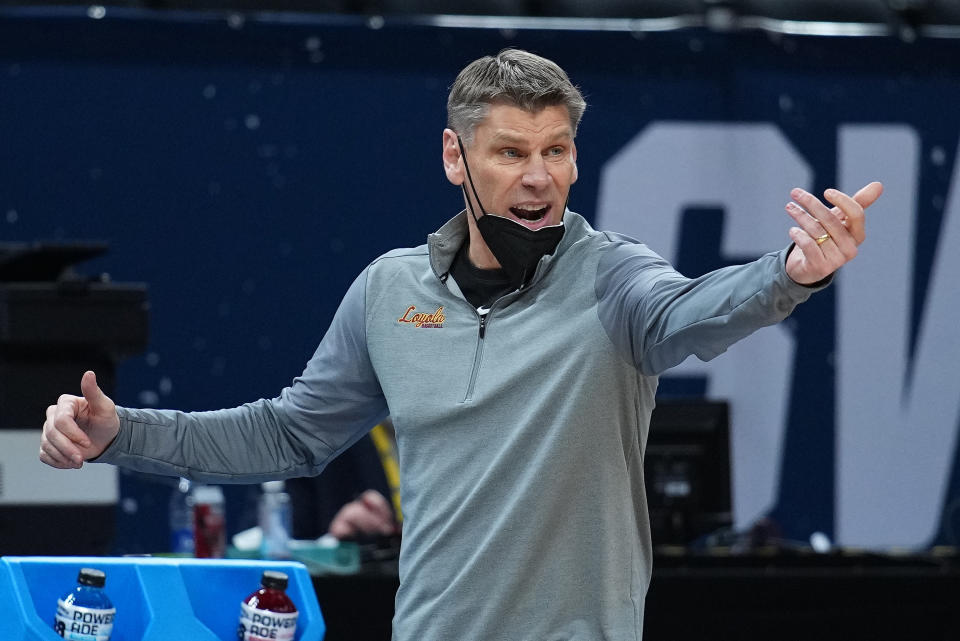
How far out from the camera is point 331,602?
3215 mm

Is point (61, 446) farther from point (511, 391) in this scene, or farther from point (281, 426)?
point (511, 391)

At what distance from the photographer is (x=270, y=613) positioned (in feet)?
5.89

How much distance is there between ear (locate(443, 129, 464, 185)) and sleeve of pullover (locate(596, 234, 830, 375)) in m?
0.25

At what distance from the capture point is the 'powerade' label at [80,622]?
174cm

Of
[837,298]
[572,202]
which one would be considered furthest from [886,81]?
[572,202]

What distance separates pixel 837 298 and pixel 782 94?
2.73ft

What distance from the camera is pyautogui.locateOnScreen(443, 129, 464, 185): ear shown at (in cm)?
195

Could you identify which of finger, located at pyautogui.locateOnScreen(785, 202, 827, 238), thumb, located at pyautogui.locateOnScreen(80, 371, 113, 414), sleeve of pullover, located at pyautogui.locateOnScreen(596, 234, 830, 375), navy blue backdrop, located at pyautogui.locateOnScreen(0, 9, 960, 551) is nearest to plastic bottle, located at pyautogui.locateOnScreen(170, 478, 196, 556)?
navy blue backdrop, located at pyautogui.locateOnScreen(0, 9, 960, 551)

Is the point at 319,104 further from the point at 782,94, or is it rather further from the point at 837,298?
the point at 837,298

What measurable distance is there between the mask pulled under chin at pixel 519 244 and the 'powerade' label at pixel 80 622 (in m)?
0.69

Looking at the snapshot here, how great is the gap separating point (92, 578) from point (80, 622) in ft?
0.19

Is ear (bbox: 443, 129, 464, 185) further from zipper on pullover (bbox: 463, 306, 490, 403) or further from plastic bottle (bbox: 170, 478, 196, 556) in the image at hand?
plastic bottle (bbox: 170, 478, 196, 556)

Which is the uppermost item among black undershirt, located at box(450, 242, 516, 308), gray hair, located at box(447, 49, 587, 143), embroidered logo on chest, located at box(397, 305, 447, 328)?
gray hair, located at box(447, 49, 587, 143)

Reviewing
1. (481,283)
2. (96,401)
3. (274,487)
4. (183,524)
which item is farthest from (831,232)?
(274,487)
